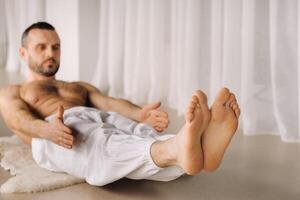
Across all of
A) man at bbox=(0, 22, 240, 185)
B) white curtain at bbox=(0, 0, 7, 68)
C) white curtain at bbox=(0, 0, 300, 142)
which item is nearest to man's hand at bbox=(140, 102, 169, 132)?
man at bbox=(0, 22, 240, 185)

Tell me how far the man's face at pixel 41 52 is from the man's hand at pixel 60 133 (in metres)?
0.41

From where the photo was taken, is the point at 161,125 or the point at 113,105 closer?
the point at 161,125

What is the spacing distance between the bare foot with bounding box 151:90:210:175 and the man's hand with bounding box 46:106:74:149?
29cm

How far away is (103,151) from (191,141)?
33 cm

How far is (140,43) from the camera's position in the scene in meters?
2.99

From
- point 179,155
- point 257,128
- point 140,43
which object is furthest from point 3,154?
point 140,43

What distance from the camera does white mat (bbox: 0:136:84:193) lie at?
145 cm

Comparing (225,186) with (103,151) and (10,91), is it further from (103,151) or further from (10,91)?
(10,91)

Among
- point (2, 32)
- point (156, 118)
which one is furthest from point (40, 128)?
point (2, 32)

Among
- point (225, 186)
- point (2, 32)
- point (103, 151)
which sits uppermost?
point (2, 32)

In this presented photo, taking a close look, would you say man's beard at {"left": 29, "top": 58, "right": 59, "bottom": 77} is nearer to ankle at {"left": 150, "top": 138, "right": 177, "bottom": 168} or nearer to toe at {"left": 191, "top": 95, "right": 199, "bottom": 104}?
ankle at {"left": 150, "top": 138, "right": 177, "bottom": 168}

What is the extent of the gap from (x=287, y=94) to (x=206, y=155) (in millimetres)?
990

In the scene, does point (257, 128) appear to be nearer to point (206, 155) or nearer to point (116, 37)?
point (206, 155)

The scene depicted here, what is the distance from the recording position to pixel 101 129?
1.50 meters
